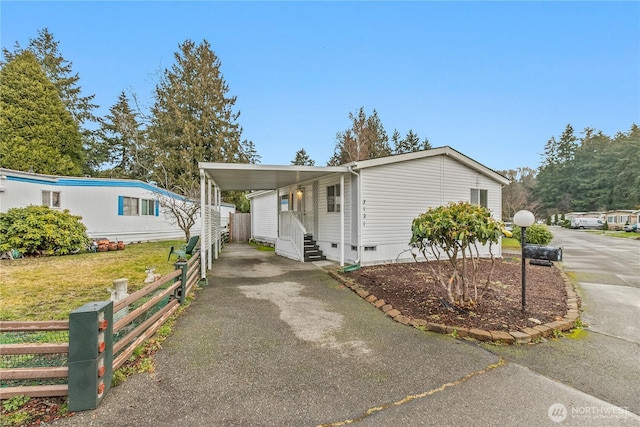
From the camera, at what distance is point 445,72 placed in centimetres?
1493

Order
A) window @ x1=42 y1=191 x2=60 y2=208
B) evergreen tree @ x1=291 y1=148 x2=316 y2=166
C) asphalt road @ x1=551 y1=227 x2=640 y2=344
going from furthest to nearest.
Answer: evergreen tree @ x1=291 y1=148 x2=316 y2=166 → window @ x1=42 y1=191 x2=60 y2=208 → asphalt road @ x1=551 y1=227 x2=640 y2=344

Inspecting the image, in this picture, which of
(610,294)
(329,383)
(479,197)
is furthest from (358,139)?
(329,383)

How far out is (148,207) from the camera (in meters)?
16.1

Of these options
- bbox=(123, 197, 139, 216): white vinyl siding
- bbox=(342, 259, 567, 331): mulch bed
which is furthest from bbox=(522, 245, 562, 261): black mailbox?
bbox=(123, 197, 139, 216): white vinyl siding

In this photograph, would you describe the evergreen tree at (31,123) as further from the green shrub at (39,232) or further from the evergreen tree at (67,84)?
the green shrub at (39,232)

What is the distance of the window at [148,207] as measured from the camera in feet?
51.4

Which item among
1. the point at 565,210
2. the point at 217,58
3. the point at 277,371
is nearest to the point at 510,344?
the point at 277,371

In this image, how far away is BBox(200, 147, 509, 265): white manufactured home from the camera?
8.80 m

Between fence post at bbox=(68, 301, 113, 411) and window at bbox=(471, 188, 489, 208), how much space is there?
11560 millimetres

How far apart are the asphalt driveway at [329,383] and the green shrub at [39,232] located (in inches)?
385

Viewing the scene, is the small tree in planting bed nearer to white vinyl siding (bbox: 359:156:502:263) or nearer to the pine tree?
white vinyl siding (bbox: 359:156:502:263)

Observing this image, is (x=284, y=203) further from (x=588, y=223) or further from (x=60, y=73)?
(x=588, y=223)

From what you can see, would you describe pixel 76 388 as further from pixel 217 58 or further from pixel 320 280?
pixel 217 58

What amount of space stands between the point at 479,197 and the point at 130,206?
16205 millimetres
